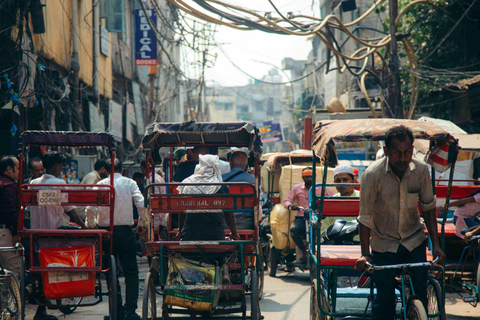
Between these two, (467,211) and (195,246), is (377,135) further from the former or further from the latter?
(467,211)

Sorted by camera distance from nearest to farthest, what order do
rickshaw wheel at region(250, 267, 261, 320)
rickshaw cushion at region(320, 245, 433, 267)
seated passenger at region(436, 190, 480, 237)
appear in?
rickshaw cushion at region(320, 245, 433, 267), rickshaw wheel at region(250, 267, 261, 320), seated passenger at region(436, 190, 480, 237)

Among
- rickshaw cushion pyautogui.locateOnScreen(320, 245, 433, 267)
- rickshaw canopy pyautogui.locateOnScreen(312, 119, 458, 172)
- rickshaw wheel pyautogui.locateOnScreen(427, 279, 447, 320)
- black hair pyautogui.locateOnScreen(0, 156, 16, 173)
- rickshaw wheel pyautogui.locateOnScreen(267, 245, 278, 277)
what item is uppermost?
rickshaw canopy pyautogui.locateOnScreen(312, 119, 458, 172)

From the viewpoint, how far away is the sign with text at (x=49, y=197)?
19.5 ft

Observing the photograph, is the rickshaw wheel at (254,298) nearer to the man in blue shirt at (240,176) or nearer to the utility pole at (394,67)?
the man in blue shirt at (240,176)

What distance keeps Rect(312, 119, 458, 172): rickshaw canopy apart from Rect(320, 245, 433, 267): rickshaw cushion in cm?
84

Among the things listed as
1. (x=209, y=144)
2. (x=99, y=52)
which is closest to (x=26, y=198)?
(x=209, y=144)

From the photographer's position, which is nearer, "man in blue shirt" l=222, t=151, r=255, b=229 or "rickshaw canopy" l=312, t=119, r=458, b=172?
"rickshaw canopy" l=312, t=119, r=458, b=172

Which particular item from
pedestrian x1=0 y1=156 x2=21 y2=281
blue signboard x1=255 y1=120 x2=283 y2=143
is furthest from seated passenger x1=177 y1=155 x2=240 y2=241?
blue signboard x1=255 y1=120 x2=283 y2=143

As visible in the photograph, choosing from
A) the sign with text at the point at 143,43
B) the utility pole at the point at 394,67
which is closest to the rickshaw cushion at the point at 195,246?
the utility pole at the point at 394,67

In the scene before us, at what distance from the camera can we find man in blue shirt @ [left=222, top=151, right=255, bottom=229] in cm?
732

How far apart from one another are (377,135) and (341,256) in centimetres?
118

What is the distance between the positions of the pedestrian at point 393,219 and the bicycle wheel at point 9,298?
3294mm

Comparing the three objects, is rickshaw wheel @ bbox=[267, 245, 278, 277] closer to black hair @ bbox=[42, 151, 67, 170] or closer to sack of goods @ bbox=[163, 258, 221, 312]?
sack of goods @ bbox=[163, 258, 221, 312]

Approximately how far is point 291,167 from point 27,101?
533 centimetres
